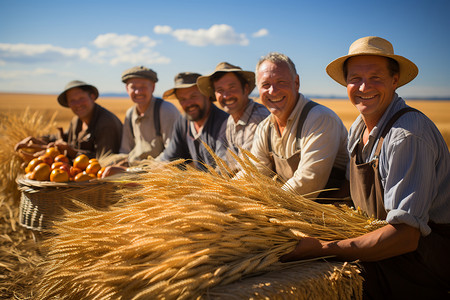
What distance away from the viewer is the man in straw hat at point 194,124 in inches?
168

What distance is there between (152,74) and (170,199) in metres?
3.84

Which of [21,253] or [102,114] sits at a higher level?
[102,114]

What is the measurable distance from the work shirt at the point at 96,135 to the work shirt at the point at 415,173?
4068 millimetres

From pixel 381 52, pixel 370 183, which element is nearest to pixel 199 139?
pixel 370 183

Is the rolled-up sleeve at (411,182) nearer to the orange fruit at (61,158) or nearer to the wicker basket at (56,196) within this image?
the wicker basket at (56,196)

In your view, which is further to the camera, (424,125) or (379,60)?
(379,60)

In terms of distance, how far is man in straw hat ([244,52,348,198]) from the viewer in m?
2.64

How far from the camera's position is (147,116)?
5250 mm

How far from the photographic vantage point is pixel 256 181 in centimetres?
193

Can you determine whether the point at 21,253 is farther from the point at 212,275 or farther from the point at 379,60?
the point at 379,60

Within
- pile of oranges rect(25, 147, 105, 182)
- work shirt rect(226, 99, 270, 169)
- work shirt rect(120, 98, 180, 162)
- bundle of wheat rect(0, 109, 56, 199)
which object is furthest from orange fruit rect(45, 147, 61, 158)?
work shirt rect(226, 99, 270, 169)

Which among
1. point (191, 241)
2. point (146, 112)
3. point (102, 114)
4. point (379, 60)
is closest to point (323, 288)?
point (191, 241)

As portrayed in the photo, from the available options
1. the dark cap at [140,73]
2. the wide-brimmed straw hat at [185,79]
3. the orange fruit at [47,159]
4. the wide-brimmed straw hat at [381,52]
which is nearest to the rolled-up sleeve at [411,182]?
the wide-brimmed straw hat at [381,52]

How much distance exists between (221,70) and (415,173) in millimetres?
2419
